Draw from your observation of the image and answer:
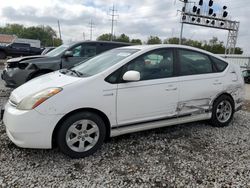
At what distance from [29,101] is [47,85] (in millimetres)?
360

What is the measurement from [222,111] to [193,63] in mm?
1210

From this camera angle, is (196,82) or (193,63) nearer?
(196,82)

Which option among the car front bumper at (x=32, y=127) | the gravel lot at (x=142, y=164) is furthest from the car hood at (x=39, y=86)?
the gravel lot at (x=142, y=164)

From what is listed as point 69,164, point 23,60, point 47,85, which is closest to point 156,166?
point 69,164

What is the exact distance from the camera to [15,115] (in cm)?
280

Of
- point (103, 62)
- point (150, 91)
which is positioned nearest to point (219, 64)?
point (150, 91)

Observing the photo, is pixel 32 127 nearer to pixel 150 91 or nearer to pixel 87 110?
pixel 87 110

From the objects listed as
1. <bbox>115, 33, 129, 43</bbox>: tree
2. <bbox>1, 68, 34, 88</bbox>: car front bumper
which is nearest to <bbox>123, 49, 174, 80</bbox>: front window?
<bbox>1, 68, 34, 88</bbox>: car front bumper

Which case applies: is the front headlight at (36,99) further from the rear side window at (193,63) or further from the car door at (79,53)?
the car door at (79,53)

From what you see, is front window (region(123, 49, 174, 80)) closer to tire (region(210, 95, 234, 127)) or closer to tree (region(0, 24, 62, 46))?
tire (region(210, 95, 234, 127))

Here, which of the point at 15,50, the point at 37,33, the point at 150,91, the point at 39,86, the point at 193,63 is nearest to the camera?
the point at 39,86

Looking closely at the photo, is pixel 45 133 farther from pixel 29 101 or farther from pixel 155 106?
pixel 155 106

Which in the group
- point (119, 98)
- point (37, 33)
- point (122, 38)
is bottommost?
point (119, 98)

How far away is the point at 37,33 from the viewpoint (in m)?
91.6
